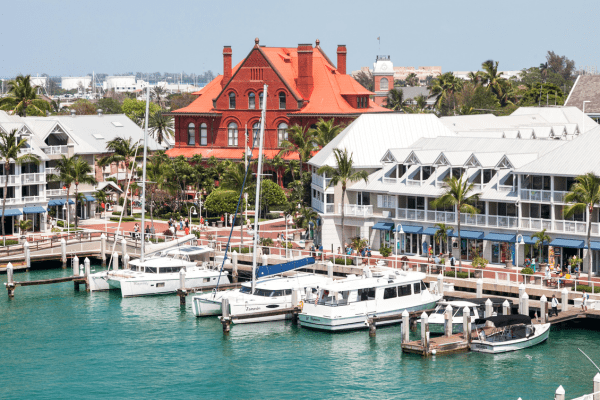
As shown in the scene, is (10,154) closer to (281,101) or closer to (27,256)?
(27,256)

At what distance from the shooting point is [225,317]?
191 feet

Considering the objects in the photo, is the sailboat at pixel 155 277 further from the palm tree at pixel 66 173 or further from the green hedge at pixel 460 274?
the palm tree at pixel 66 173

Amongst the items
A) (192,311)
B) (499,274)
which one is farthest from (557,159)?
(192,311)

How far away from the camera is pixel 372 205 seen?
77000 mm

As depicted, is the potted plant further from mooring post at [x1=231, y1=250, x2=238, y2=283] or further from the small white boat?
mooring post at [x1=231, y1=250, x2=238, y2=283]

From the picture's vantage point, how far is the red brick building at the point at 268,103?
4552 inches

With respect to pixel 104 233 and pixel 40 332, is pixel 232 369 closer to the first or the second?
pixel 40 332

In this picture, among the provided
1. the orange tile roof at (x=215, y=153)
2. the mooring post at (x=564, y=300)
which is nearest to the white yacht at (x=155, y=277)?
the mooring post at (x=564, y=300)

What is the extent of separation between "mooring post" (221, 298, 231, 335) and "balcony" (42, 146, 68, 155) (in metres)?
43.5

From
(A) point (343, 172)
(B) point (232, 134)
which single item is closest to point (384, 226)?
(A) point (343, 172)

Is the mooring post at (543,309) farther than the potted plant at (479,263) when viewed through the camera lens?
No

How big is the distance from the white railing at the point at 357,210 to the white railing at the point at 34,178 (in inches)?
1189

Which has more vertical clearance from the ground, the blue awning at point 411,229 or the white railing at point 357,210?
the white railing at point 357,210

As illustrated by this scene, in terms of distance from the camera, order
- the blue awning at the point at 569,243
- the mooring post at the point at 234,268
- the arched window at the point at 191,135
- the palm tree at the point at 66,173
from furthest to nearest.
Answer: the arched window at the point at 191,135, the palm tree at the point at 66,173, the mooring post at the point at 234,268, the blue awning at the point at 569,243
